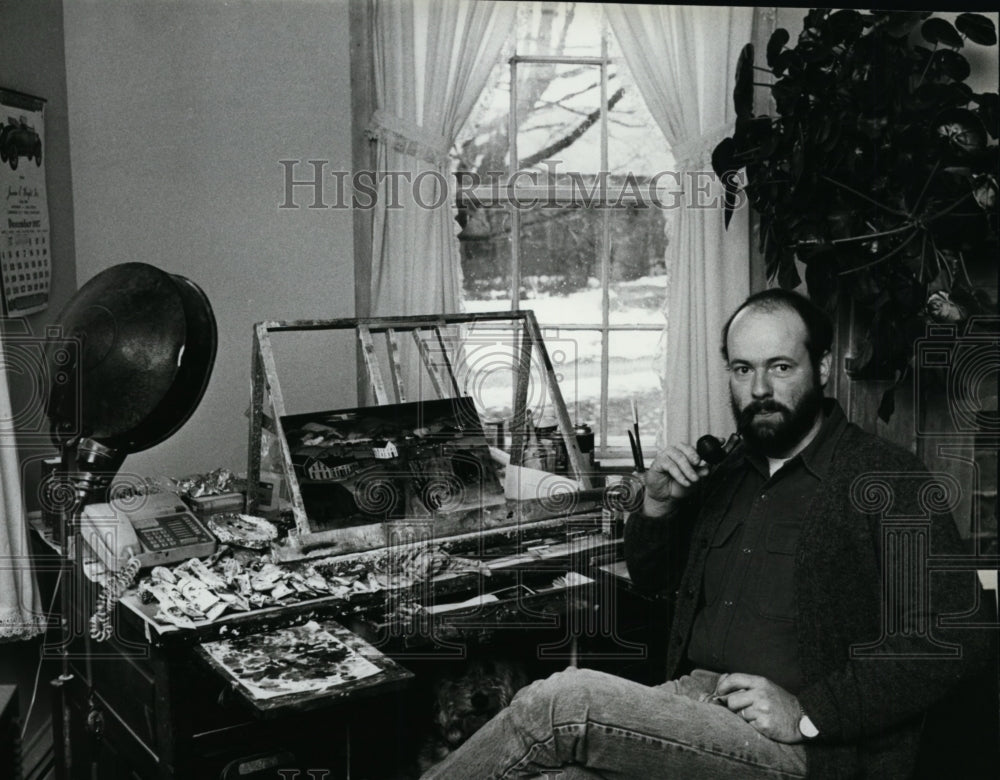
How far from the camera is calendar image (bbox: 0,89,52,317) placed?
252 centimetres

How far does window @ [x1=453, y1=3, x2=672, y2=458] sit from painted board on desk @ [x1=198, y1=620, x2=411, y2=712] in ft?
5.73

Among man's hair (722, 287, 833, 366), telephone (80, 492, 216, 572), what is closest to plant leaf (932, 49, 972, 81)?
man's hair (722, 287, 833, 366)

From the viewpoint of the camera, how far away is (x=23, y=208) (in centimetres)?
265

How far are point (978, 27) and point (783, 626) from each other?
183 cm

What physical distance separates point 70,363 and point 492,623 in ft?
3.48

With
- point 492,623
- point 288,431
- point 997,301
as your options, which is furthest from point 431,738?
point 997,301

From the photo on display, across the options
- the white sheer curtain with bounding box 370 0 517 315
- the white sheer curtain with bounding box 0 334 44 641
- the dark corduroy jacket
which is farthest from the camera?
the white sheer curtain with bounding box 370 0 517 315

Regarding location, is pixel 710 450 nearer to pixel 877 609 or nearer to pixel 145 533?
pixel 877 609

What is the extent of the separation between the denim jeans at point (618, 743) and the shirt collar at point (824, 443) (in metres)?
0.52

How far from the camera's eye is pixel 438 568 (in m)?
2.34

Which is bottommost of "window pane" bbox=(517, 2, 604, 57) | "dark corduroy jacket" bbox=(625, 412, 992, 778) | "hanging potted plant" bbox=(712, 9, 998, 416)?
"dark corduroy jacket" bbox=(625, 412, 992, 778)

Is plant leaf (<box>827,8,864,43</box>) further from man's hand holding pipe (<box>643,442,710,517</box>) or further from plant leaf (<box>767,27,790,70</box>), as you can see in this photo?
→ man's hand holding pipe (<box>643,442,710,517</box>)

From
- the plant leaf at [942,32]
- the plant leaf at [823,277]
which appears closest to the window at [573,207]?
the plant leaf at [823,277]

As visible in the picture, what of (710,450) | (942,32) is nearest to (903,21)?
(942,32)
